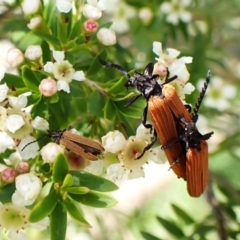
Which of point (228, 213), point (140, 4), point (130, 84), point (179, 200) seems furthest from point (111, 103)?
point (179, 200)

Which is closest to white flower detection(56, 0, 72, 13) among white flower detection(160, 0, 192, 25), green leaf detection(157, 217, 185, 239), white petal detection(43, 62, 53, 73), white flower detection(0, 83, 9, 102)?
white petal detection(43, 62, 53, 73)

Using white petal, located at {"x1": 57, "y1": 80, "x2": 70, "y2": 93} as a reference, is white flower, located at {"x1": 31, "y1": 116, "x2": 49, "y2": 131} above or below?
below

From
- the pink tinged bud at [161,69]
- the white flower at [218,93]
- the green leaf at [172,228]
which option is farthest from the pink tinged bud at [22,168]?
the white flower at [218,93]

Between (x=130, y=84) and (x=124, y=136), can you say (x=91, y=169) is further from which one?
(x=130, y=84)

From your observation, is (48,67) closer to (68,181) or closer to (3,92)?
(3,92)

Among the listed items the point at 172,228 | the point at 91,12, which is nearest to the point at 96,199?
the point at 91,12

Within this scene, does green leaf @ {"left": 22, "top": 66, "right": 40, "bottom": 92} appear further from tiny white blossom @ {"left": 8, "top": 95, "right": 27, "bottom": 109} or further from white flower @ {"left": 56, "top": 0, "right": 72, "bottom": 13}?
white flower @ {"left": 56, "top": 0, "right": 72, "bottom": 13}
